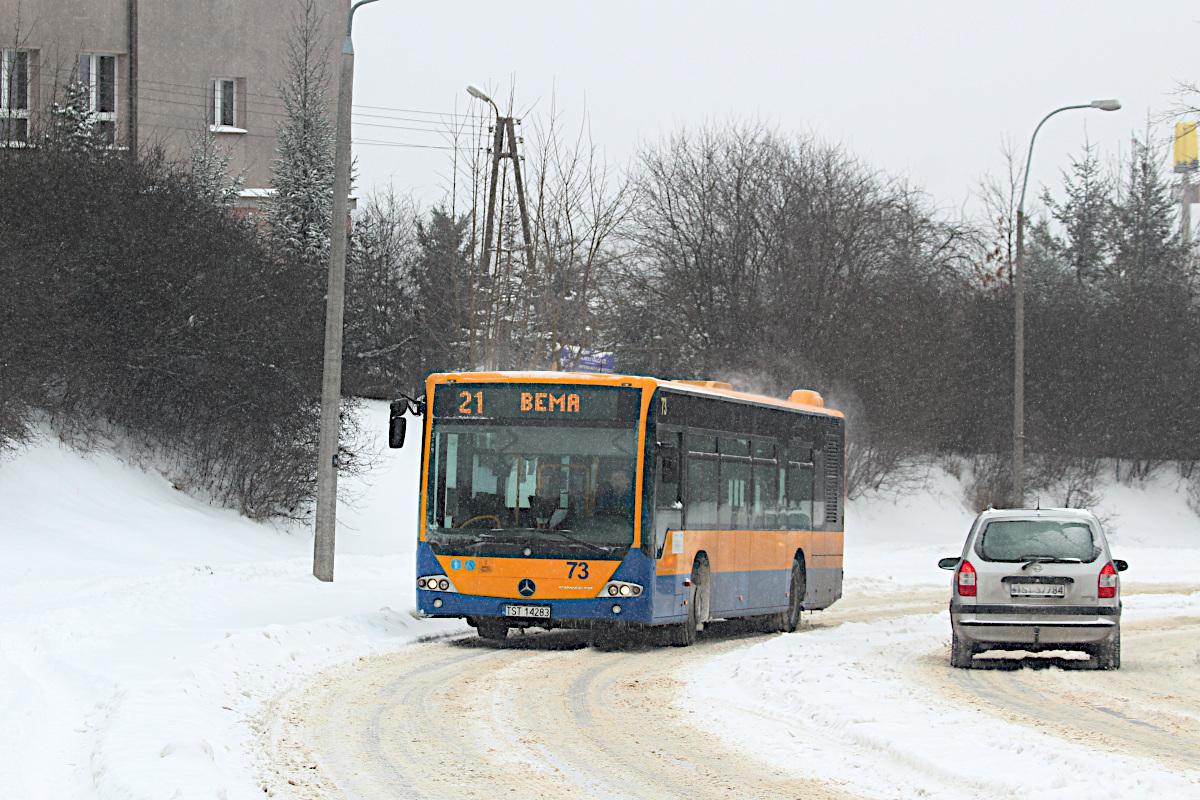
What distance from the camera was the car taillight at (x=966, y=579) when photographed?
1502 cm

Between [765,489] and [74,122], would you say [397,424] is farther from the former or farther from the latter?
[74,122]

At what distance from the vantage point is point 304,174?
1725 inches

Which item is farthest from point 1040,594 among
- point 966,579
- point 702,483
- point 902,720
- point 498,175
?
point 498,175

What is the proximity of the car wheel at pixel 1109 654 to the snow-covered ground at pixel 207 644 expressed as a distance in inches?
76.7

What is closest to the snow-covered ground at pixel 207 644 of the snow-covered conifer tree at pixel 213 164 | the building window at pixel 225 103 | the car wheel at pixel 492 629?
the car wheel at pixel 492 629

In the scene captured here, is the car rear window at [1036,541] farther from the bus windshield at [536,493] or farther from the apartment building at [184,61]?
the apartment building at [184,61]

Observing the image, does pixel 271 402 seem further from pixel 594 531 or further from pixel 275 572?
pixel 594 531

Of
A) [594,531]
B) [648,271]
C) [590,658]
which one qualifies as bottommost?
[590,658]

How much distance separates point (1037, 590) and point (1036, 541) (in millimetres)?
550

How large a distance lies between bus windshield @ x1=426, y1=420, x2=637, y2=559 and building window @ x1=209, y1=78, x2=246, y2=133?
35823 millimetres

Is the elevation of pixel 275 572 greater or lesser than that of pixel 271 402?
lesser

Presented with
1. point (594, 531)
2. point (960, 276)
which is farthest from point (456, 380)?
point (960, 276)

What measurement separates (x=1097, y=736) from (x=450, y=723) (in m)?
4.43

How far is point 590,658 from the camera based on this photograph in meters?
15.6
